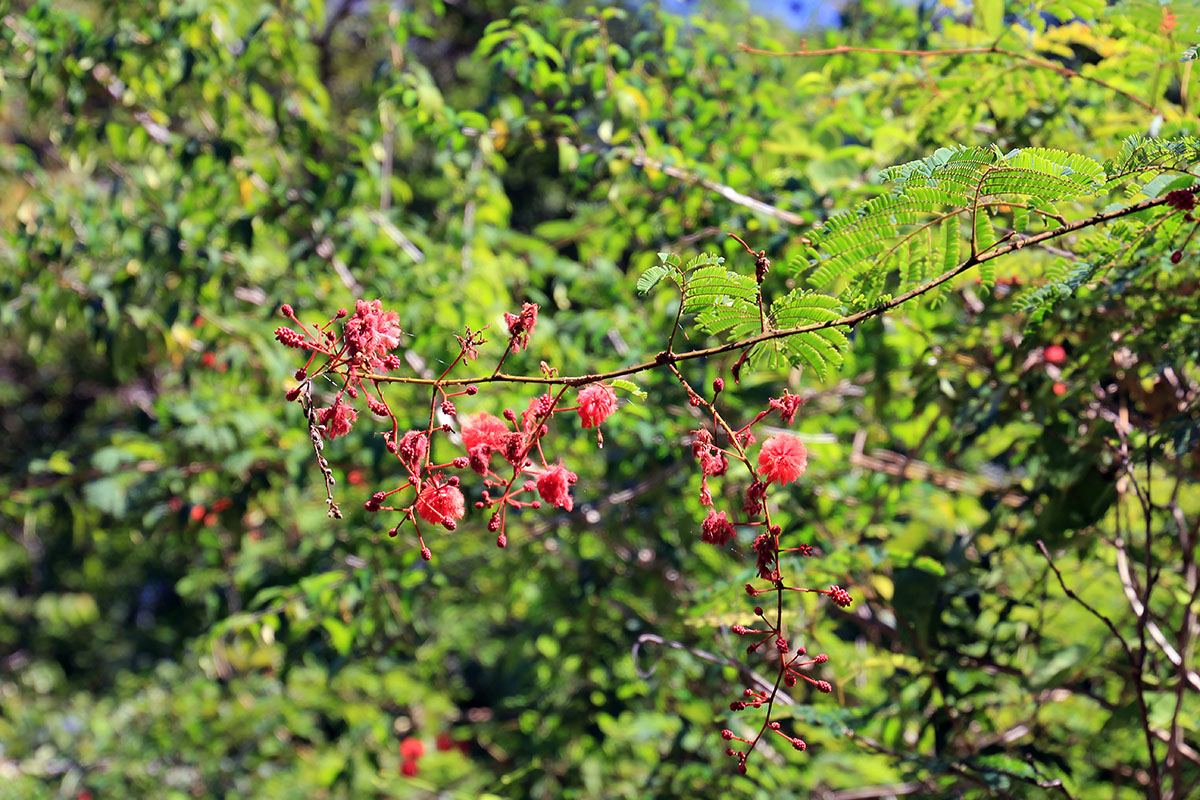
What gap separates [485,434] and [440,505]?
0.11 meters

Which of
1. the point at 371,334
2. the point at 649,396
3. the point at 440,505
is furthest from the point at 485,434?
the point at 649,396

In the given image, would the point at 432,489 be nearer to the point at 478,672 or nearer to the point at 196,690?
the point at 196,690

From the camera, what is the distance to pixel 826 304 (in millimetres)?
1202

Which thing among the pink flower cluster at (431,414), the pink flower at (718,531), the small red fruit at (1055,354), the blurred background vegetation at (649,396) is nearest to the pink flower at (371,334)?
the pink flower cluster at (431,414)

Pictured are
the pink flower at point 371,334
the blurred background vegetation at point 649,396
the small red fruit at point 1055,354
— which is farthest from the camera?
the small red fruit at point 1055,354

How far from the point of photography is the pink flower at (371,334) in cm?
108

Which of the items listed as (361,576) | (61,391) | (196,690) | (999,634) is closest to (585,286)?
(361,576)

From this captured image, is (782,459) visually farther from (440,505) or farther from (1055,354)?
(1055,354)

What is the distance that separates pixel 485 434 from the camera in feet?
4.01

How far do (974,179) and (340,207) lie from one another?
7.27 ft

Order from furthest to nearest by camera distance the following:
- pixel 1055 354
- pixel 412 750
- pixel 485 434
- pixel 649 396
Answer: pixel 412 750
pixel 649 396
pixel 1055 354
pixel 485 434

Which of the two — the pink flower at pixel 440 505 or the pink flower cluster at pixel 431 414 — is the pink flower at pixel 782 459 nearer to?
the pink flower cluster at pixel 431 414

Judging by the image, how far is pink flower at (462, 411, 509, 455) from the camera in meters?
1.21

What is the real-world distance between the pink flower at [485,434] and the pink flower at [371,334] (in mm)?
145
